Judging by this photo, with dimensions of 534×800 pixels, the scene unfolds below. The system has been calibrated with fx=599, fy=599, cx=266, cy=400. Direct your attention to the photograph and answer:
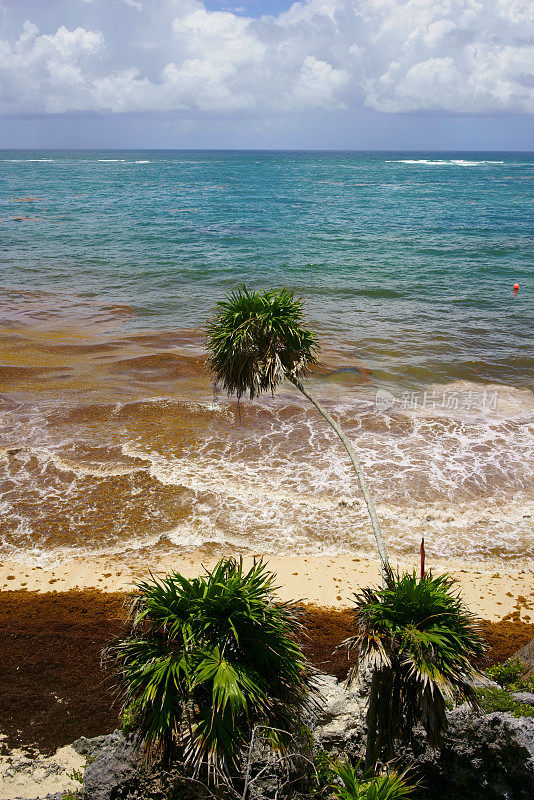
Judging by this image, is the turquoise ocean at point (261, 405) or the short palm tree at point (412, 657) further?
the turquoise ocean at point (261, 405)

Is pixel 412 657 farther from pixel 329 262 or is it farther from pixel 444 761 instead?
pixel 329 262

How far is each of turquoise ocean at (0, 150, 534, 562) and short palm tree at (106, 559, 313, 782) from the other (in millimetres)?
7270

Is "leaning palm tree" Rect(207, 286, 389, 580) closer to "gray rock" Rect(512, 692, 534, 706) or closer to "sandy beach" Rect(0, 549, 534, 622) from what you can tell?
"gray rock" Rect(512, 692, 534, 706)

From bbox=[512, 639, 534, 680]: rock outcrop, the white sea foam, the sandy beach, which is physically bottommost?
the sandy beach

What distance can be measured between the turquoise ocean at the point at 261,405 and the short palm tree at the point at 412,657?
6619mm

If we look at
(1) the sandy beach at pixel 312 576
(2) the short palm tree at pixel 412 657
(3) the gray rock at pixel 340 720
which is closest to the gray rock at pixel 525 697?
(2) the short palm tree at pixel 412 657

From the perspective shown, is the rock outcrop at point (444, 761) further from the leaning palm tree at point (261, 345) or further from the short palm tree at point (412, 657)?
the leaning palm tree at point (261, 345)

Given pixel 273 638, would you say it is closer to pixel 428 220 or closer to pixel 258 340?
pixel 258 340

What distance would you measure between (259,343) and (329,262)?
131ft

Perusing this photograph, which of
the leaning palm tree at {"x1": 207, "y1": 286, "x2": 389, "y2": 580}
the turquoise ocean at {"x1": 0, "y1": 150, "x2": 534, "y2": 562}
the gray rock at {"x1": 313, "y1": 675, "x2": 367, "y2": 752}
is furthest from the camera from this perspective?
the turquoise ocean at {"x1": 0, "y1": 150, "x2": 534, "y2": 562}

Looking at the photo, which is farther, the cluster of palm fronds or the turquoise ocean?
the turquoise ocean

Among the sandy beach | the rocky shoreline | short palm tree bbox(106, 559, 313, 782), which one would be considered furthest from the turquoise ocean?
short palm tree bbox(106, 559, 313, 782)

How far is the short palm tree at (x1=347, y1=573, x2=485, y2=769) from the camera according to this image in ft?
22.2

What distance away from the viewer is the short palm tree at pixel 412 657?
6781 mm
